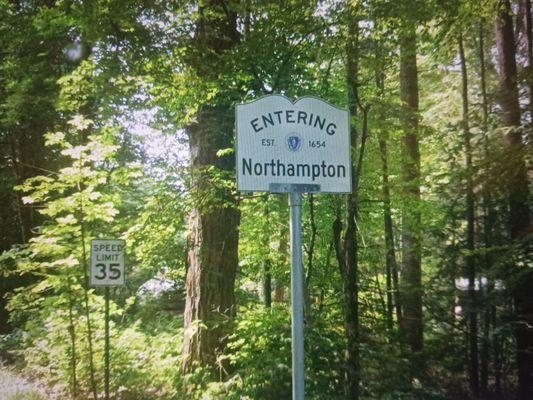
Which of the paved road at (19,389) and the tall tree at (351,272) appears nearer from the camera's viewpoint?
the tall tree at (351,272)

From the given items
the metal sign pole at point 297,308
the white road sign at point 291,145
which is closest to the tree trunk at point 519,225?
the white road sign at point 291,145

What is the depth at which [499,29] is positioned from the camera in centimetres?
748

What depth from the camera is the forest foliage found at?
4516 millimetres

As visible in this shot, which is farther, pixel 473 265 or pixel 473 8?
pixel 473 265

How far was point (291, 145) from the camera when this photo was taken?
2.47 metres

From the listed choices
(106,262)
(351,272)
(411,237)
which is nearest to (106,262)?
(106,262)

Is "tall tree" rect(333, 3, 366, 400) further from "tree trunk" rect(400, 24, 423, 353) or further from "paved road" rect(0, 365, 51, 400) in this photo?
"paved road" rect(0, 365, 51, 400)

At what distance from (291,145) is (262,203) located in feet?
11.8

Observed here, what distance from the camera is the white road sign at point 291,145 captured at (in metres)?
2.39

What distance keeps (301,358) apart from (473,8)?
4.39 m

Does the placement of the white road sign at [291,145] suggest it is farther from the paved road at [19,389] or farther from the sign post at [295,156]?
the paved road at [19,389]

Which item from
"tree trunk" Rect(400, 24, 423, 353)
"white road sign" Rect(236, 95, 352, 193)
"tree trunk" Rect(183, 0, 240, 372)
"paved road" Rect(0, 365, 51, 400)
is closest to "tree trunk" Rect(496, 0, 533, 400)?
"tree trunk" Rect(400, 24, 423, 353)

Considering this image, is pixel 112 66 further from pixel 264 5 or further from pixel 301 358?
pixel 301 358

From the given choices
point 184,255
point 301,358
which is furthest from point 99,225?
point 301,358
